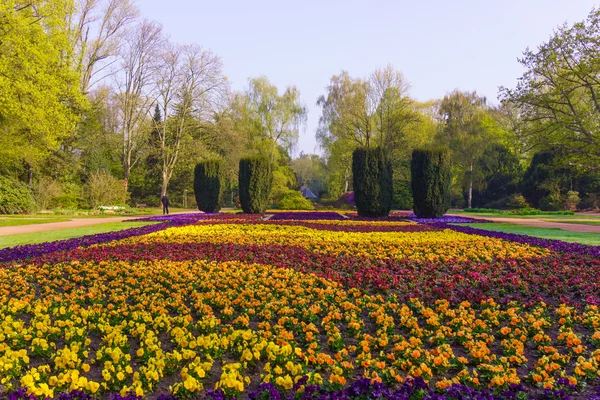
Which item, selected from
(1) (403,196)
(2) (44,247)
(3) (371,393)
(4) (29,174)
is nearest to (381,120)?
(1) (403,196)

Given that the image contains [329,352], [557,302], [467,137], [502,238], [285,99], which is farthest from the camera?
[285,99]

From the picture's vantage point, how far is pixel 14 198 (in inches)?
873

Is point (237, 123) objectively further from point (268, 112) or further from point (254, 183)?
point (254, 183)

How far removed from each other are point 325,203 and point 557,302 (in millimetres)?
32642

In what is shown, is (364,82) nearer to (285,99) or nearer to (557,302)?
(285,99)

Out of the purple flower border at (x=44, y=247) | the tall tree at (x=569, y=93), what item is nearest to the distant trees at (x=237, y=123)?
the tall tree at (x=569, y=93)

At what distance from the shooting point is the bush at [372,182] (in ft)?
63.7

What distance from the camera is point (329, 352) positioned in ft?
12.2

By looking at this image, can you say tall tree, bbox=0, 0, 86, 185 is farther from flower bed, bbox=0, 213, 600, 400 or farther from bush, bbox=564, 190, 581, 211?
bush, bbox=564, 190, 581, 211

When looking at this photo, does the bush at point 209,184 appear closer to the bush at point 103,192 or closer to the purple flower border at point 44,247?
the bush at point 103,192

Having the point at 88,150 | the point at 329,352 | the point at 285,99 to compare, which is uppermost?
the point at 285,99

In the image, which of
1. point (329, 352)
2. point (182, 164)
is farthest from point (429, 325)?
point (182, 164)

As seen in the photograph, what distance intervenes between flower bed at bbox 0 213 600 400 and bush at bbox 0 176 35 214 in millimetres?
17411

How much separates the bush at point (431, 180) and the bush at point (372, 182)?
1.30 metres
